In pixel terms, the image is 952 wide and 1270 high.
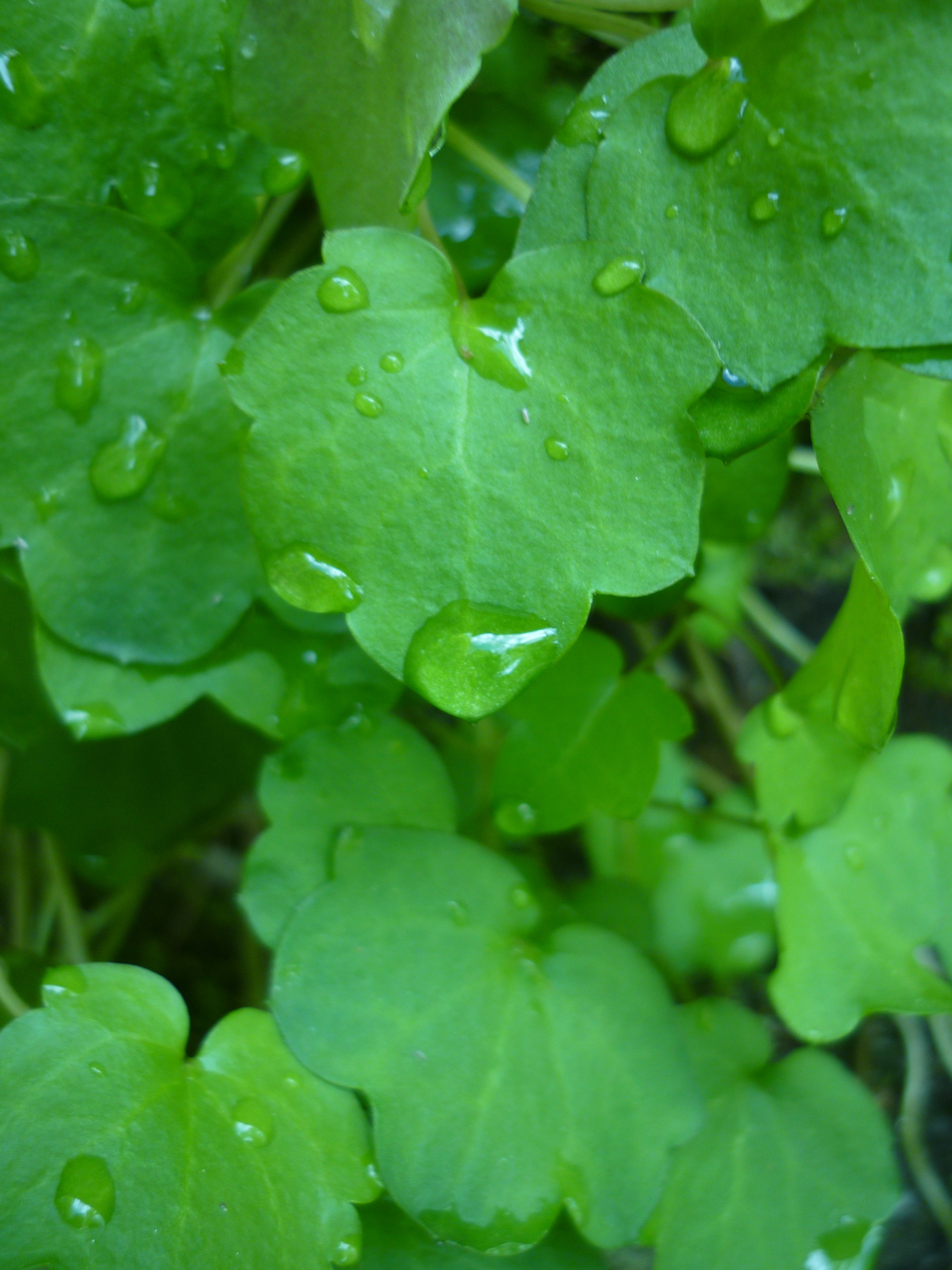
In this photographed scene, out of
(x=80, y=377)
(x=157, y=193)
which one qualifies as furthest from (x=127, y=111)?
(x=80, y=377)

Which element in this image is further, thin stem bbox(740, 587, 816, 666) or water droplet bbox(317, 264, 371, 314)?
thin stem bbox(740, 587, 816, 666)

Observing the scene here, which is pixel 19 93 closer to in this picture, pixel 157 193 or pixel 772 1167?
pixel 157 193

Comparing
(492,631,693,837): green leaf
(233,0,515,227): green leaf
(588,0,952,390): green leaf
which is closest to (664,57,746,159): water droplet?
(588,0,952,390): green leaf

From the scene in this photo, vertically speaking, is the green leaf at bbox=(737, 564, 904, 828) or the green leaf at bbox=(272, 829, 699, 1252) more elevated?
the green leaf at bbox=(737, 564, 904, 828)

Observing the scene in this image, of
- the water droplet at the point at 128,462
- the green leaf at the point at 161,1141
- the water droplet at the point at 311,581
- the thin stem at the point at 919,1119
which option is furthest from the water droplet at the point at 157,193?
the thin stem at the point at 919,1119

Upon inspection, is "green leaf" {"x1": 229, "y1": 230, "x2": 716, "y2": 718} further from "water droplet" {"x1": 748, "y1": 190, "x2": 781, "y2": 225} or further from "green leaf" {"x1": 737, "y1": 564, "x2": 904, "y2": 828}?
"green leaf" {"x1": 737, "y1": 564, "x2": 904, "y2": 828}

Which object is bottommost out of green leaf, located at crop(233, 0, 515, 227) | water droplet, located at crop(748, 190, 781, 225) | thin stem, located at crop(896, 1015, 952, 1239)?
thin stem, located at crop(896, 1015, 952, 1239)
